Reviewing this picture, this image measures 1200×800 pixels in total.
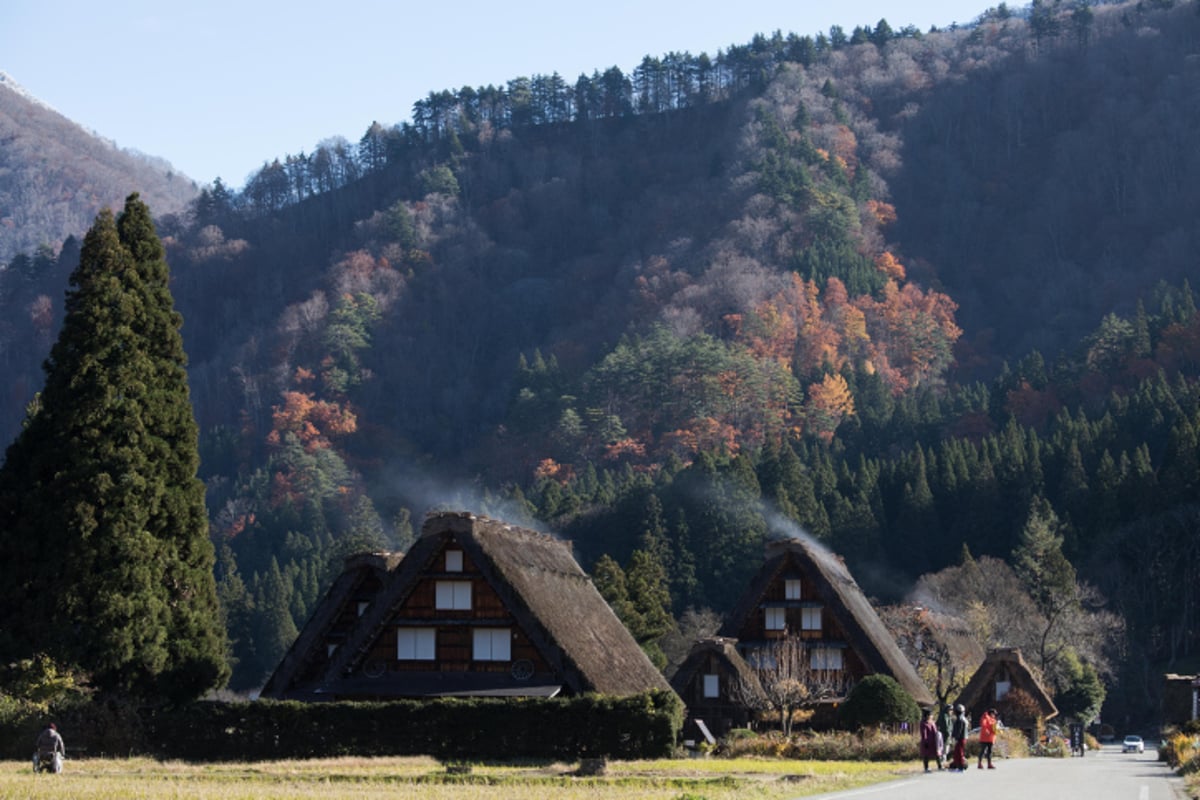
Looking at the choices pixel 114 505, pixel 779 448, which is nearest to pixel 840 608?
pixel 114 505

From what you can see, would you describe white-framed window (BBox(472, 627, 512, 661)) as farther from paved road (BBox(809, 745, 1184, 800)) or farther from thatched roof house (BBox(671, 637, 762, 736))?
thatched roof house (BBox(671, 637, 762, 736))

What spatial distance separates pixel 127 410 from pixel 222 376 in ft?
505

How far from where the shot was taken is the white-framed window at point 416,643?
52375 millimetres

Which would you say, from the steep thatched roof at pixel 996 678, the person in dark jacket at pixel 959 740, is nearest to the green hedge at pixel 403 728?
the person in dark jacket at pixel 959 740

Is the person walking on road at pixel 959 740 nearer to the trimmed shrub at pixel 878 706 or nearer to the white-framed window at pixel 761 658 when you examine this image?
the trimmed shrub at pixel 878 706

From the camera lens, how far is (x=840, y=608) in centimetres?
6875

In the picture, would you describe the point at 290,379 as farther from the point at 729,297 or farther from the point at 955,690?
the point at 955,690

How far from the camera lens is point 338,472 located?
522 ft

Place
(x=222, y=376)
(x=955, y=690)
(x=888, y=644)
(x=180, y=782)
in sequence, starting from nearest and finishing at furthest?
1. (x=180, y=782)
2. (x=888, y=644)
3. (x=955, y=690)
4. (x=222, y=376)

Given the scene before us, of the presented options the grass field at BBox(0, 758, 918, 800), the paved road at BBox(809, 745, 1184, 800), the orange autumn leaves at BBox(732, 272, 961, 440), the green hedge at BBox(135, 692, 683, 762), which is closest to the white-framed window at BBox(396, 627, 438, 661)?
the green hedge at BBox(135, 692, 683, 762)

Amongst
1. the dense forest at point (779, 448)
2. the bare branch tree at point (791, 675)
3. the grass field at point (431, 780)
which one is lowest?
the grass field at point (431, 780)

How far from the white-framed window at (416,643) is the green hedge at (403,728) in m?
7.75

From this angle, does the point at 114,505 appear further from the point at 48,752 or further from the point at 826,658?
the point at 826,658

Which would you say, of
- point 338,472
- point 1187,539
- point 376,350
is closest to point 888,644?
Answer: point 1187,539
